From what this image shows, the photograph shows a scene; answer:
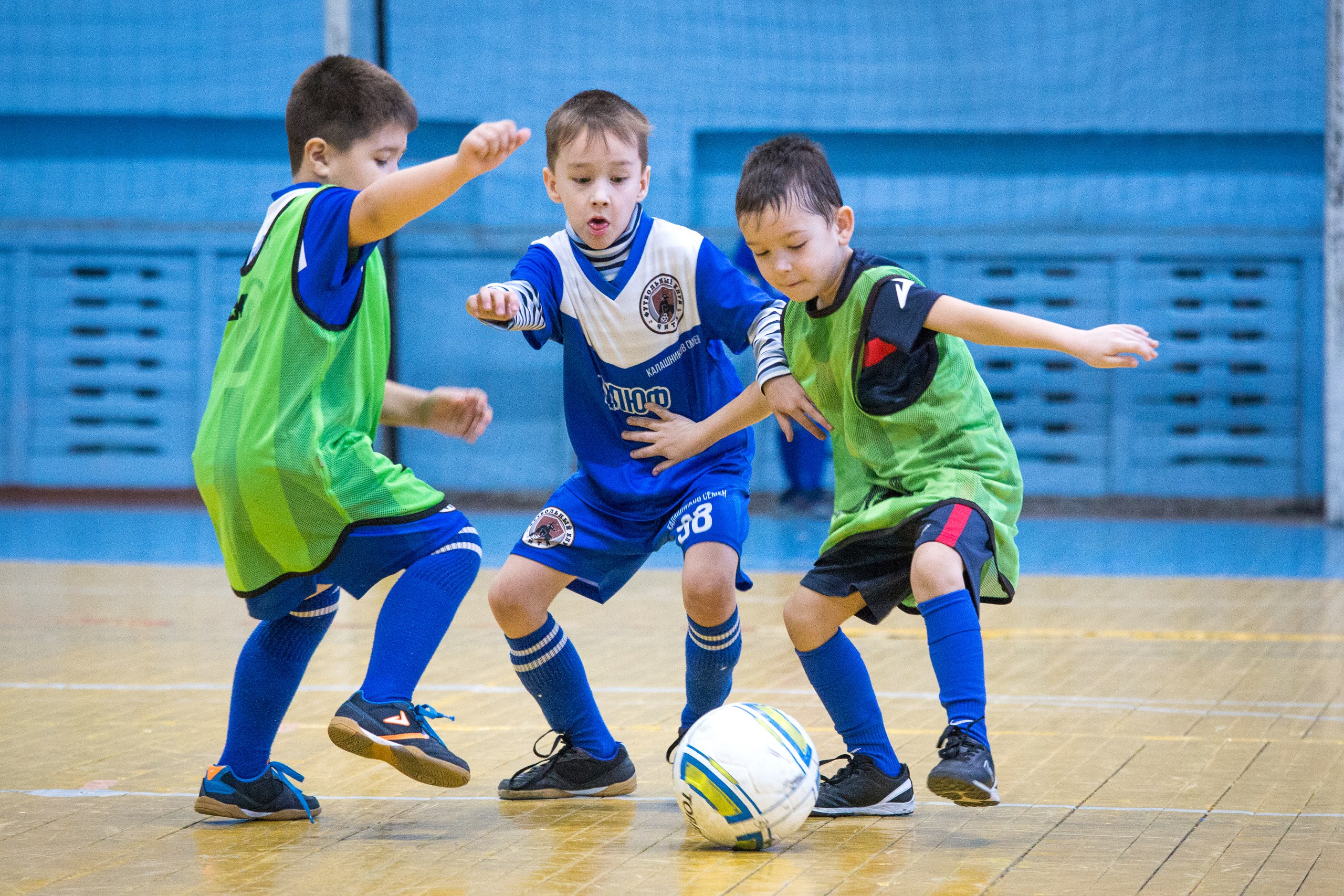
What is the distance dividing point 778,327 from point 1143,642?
9.21 feet

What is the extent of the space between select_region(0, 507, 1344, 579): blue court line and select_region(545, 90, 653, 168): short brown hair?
420 centimetres

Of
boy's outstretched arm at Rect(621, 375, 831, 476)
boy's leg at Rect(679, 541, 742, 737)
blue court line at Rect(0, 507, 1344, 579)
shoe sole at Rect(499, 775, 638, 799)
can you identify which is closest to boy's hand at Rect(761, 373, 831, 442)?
boy's outstretched arm at Rect(621, 375, 831, 476)

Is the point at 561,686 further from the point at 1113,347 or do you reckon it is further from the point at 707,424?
the point at 1113,347

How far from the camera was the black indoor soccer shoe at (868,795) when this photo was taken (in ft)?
10.7

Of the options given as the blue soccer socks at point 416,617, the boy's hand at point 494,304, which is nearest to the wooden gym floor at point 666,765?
the blue soccer socks at point 416,617

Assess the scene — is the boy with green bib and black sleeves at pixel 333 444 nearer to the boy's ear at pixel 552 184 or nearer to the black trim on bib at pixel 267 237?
the black trim on bib at pixel 267 237

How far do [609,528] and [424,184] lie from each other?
107 cm

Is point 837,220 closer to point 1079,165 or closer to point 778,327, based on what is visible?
point 778,327

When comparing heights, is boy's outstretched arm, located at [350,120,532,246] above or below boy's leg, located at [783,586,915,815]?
above

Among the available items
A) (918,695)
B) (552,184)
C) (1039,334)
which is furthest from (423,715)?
(918,695)

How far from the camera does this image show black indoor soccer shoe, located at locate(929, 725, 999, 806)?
9.27ft

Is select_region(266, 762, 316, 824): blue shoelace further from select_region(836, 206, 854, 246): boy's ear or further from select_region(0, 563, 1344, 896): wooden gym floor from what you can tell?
select_region(836, 206, 854, 246): boy's ear

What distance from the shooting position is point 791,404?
10.9ft

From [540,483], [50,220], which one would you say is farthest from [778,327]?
[50,220]
